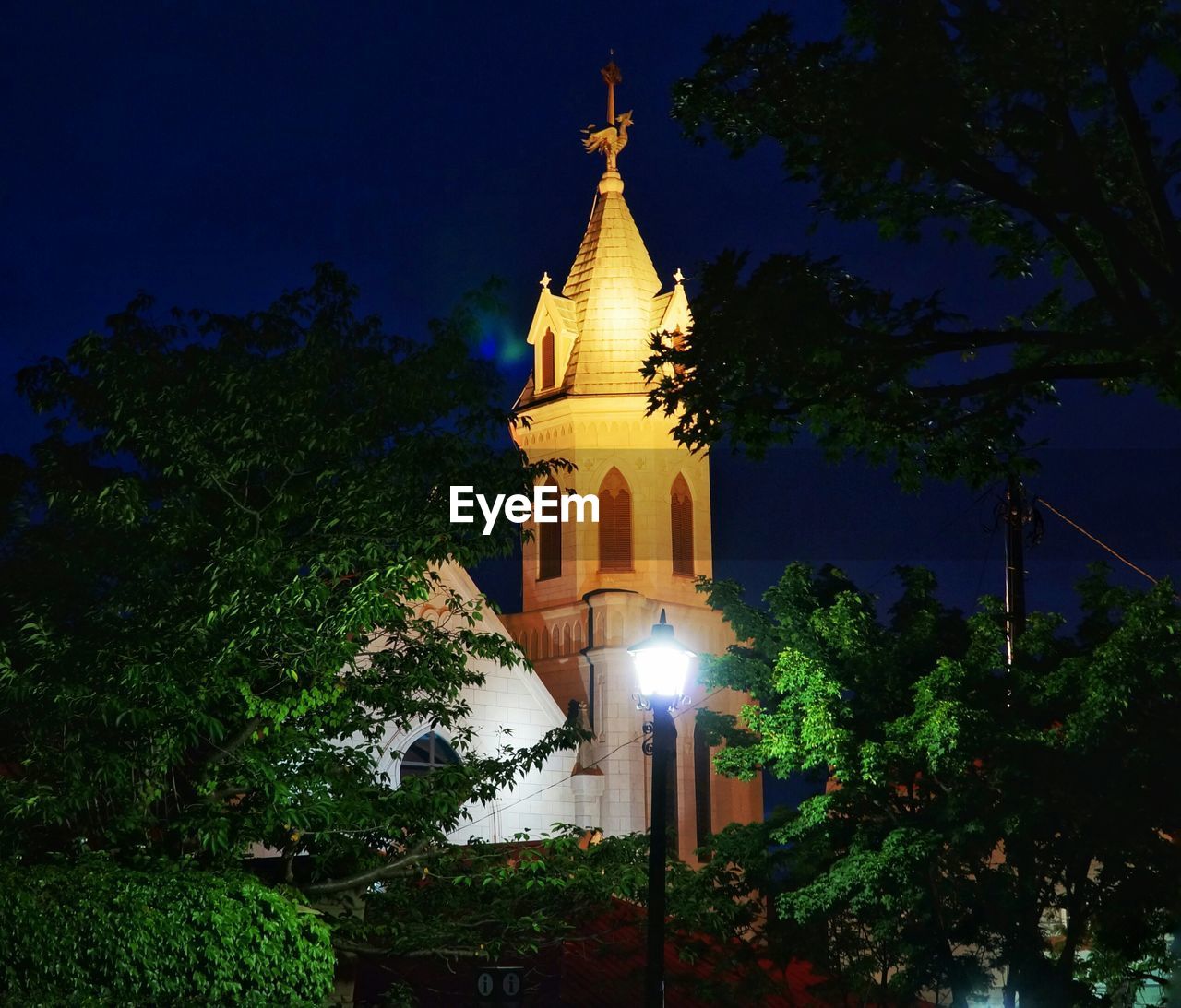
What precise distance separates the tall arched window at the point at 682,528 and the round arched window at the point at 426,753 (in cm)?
1005

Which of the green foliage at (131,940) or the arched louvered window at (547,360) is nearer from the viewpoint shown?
the green foliage at (131,940)

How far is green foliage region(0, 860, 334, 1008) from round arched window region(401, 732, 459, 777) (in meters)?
15.1

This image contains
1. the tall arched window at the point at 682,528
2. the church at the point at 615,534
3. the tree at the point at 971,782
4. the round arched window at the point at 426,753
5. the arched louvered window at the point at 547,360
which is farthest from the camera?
the arched louvered window at the point at 547,360

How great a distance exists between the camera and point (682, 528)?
4047 cm

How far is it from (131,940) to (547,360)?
27206mm

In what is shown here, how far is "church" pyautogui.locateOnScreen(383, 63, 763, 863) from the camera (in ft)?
117

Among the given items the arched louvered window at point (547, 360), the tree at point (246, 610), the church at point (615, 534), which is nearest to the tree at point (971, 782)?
the tree at point (246, 610)

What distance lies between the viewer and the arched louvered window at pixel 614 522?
130ft

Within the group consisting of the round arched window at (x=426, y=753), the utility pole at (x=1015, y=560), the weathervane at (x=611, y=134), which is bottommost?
the round arched window at (x=426, y=753)

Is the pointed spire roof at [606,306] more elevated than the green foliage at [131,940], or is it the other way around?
the pointed spire roof at [606,306]

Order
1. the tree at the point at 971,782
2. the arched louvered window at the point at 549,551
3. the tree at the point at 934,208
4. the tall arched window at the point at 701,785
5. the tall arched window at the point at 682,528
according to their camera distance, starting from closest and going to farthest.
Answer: the tree at the point at 934,208 < the tree at the point at 971,782 < the tall arched window at the point at 701,785 < the tall arched window at the point at 682,528 < the arched louvered window at the point at 549,551

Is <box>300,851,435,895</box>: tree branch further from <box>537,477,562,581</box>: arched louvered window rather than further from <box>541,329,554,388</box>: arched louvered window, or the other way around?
<box>541,329,554,388</box>: arched louvered window

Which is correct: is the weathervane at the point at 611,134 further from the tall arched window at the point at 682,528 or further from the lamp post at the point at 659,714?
the lamp post at the point at 659,714

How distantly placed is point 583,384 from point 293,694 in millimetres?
23493
